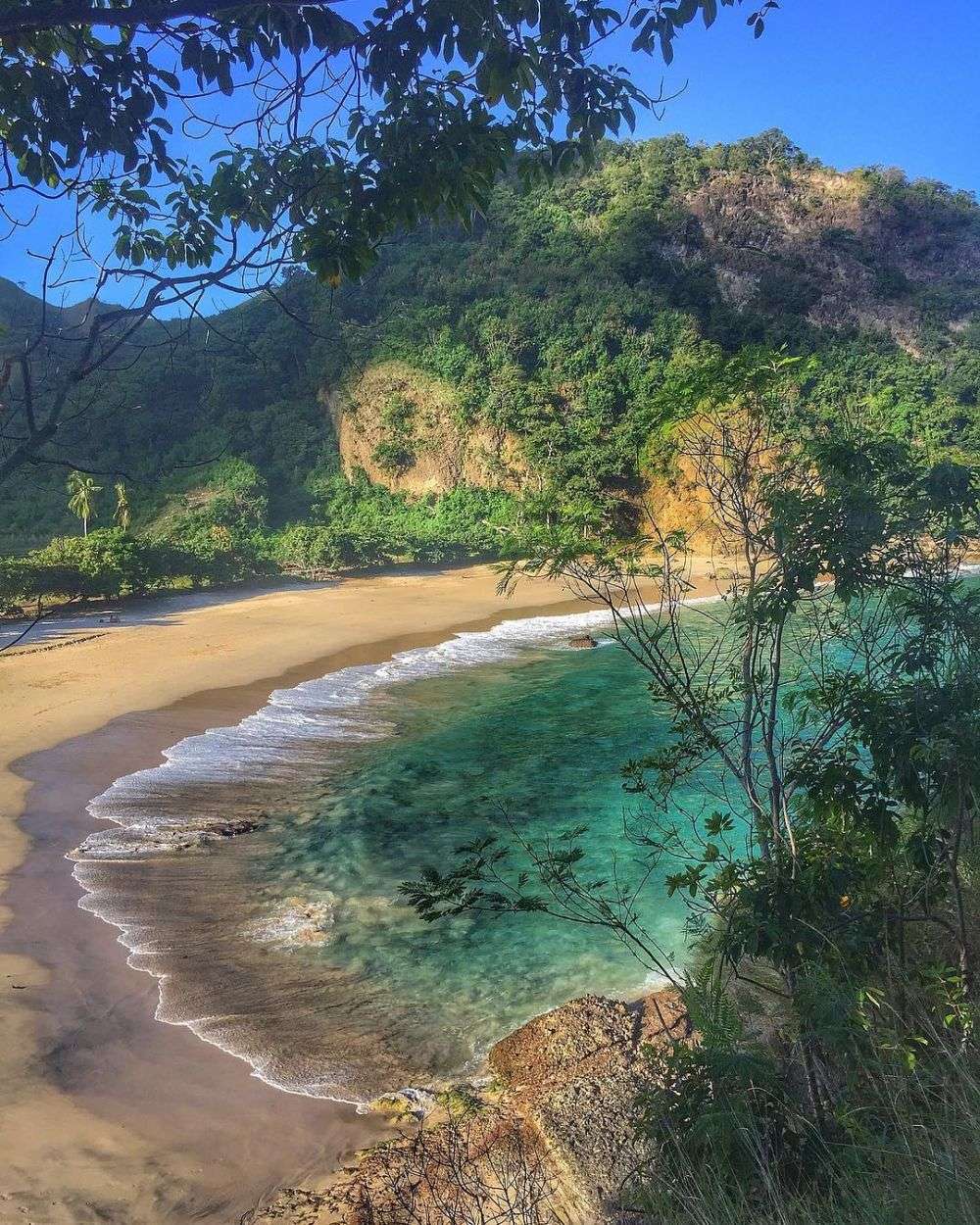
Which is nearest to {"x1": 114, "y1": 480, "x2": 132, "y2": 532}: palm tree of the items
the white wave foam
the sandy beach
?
the white wave foam

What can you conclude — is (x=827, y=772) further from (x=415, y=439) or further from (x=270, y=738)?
(x=415, y=439)

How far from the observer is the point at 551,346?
41156 millimetres

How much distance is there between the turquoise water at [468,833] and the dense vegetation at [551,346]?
15.4m

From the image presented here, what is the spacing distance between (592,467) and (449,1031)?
32.7 meters

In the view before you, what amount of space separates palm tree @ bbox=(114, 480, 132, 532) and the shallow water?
818 inches

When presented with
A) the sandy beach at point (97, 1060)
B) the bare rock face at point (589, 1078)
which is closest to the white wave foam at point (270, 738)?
the sandy beach at point (97, 1060)

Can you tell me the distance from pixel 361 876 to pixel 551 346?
3602cm

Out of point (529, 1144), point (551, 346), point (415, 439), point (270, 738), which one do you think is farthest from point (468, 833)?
point (551, 346)

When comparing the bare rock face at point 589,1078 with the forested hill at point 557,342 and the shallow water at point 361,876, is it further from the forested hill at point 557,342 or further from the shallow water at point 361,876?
the forested hill at point 557,342

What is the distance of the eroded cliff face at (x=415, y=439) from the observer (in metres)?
40.0

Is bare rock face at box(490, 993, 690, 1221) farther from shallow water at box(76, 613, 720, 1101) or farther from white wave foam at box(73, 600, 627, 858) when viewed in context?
white wave foam at box(73, 600, 627, 858)

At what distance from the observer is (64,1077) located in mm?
5258

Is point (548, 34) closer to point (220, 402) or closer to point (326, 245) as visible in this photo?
point (326, 245)

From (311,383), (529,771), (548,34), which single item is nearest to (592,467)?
(311,383)
